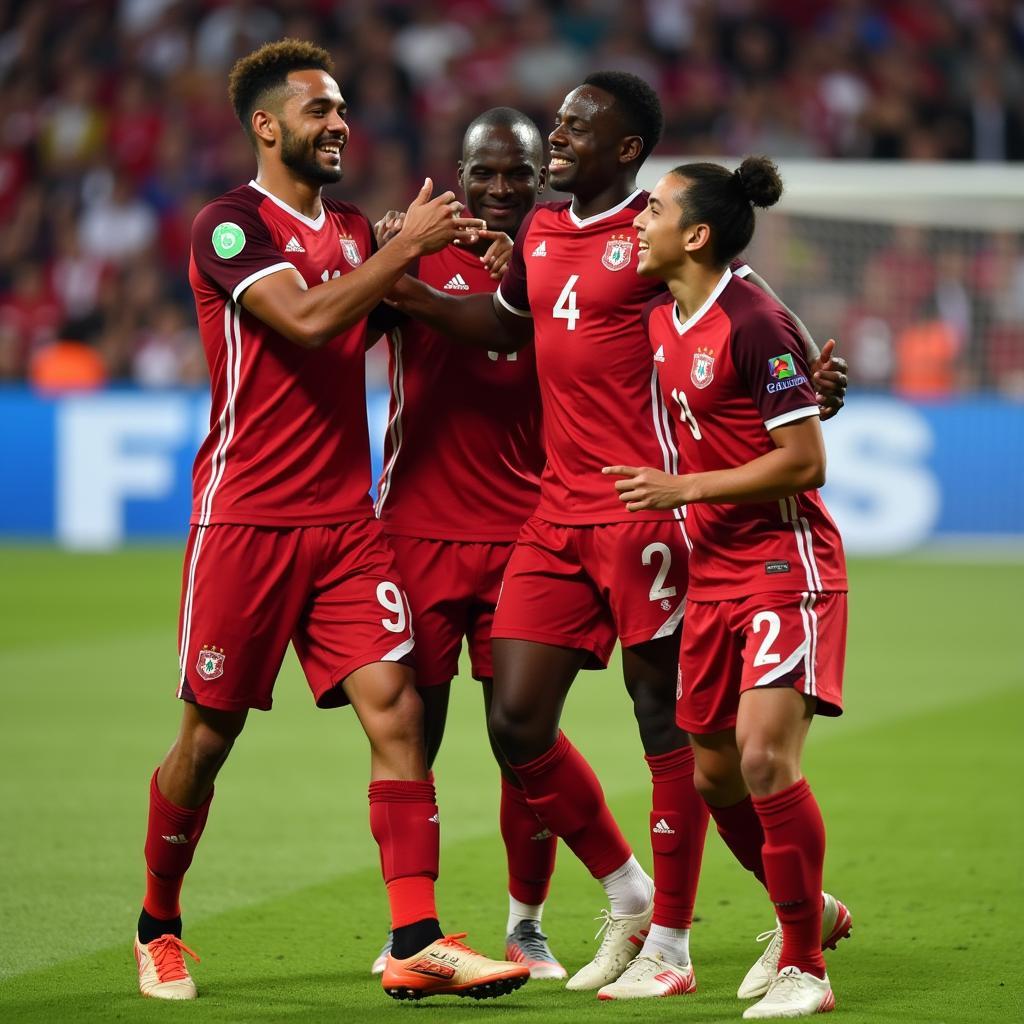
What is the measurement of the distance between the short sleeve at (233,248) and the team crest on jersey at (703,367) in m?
1.08

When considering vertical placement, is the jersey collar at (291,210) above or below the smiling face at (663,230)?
above

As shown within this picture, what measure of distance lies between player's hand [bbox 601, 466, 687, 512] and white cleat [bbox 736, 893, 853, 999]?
1093mm

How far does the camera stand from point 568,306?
5.20 meters

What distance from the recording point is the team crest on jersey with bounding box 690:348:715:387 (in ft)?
15.6

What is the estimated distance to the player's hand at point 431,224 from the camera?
498 centimetres

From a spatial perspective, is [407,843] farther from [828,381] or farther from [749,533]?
[828,381]

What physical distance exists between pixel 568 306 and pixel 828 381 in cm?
76

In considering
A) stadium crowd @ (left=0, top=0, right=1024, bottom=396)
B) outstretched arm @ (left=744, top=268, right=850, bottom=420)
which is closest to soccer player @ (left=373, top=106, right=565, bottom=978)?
outstretched arm @ (left=744, top=268, right=850, bottom=420)

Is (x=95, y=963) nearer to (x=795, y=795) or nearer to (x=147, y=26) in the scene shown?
(x=795, y=795)

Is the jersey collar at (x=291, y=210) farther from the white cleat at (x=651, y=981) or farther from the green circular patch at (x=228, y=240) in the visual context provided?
the white cleat at (x=651, y=981)

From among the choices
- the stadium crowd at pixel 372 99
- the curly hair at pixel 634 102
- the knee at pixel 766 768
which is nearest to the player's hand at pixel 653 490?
the knee at pixel 766 768

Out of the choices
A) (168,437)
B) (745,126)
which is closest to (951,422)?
(745,126)

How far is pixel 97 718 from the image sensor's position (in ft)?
30.5

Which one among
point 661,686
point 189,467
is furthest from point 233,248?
point 189,467
